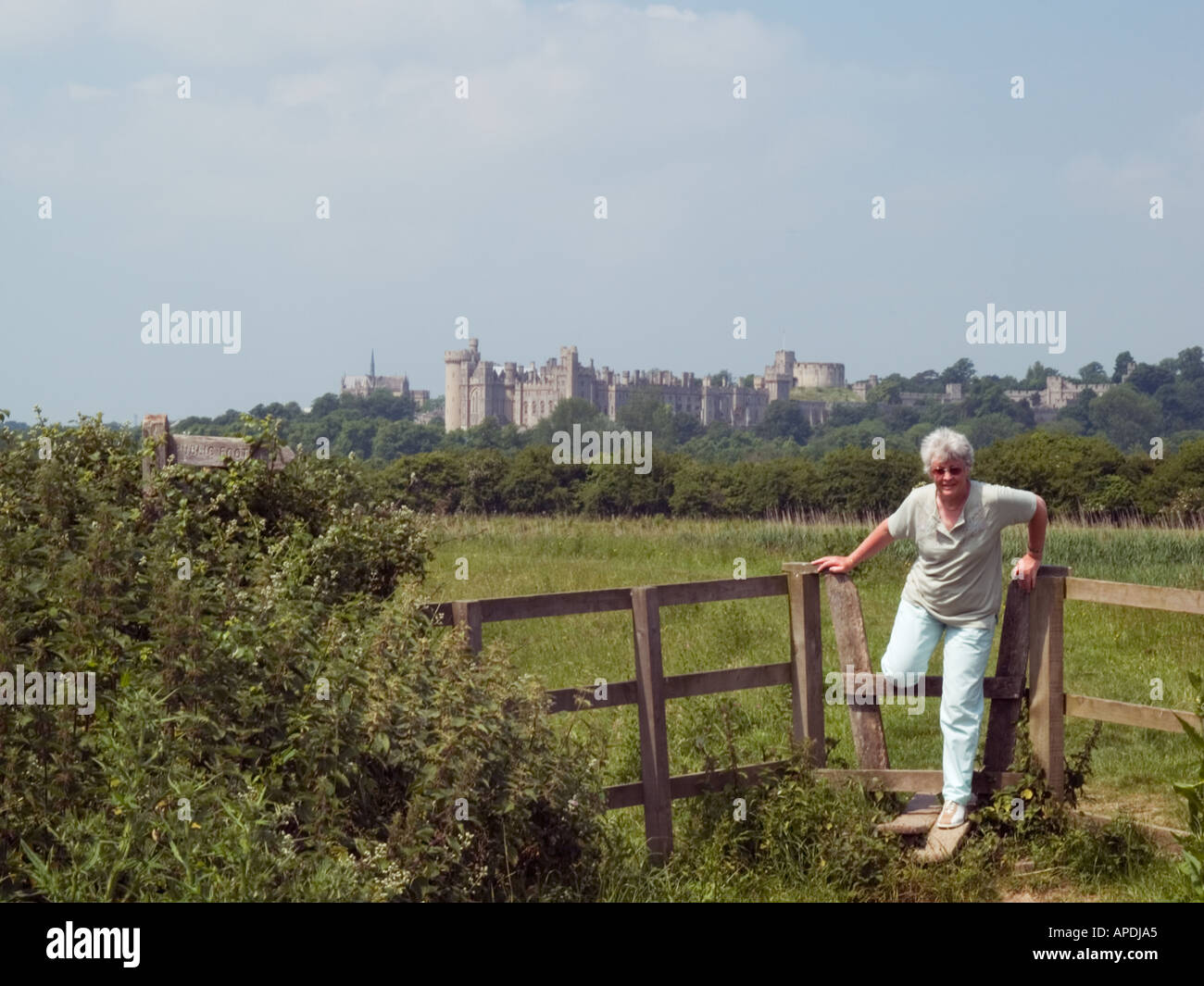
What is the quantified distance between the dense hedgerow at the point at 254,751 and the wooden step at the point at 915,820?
1614 mm

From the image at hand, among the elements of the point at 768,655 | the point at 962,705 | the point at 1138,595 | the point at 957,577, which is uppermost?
the point at 957,577

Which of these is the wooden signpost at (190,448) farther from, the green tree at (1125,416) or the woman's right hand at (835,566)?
the green tree at (1125,416)

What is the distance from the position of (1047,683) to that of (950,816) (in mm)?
847

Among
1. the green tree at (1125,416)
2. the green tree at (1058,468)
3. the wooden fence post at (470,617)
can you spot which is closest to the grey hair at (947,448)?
the wooden fence post at (470,617)

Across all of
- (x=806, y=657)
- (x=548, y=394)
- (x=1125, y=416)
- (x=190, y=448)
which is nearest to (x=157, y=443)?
(x=190, y=448)

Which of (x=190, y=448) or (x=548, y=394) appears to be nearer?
(x=190, y=448)

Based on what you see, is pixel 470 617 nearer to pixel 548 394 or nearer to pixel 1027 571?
pixel 1027 571

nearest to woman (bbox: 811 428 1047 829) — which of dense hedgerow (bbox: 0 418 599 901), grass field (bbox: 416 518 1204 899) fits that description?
grass field (bbox: 416 518 1204 899)

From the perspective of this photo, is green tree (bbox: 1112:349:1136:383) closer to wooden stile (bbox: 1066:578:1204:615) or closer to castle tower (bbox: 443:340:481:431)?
castle tower (bbox: 443:340:481:431)

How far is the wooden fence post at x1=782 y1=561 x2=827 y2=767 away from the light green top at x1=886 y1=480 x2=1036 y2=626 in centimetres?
54

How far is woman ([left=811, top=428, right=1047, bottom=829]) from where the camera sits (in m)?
6.20

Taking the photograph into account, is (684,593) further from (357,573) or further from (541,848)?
(357,573)

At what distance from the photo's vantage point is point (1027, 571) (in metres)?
6.48
